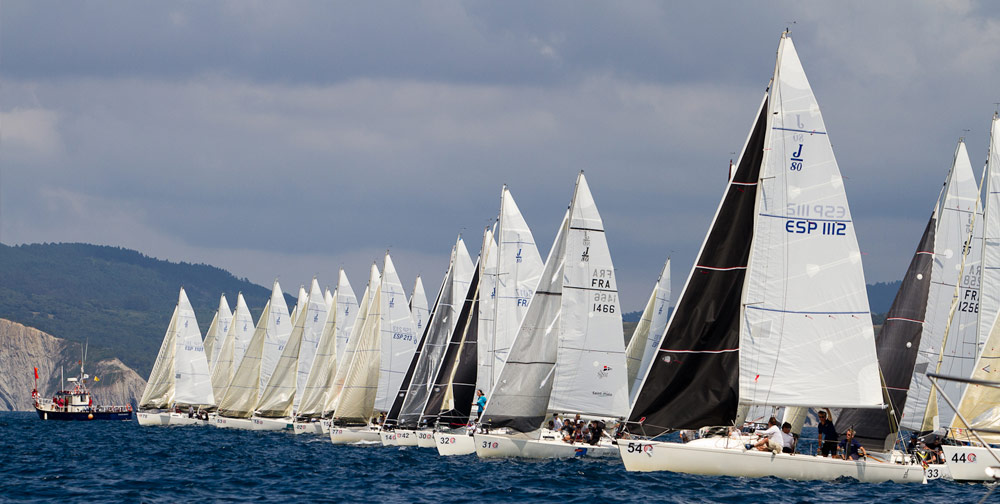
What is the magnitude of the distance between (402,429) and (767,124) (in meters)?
26.5

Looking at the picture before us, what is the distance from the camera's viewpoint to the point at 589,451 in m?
39.6

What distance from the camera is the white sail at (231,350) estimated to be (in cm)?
9144

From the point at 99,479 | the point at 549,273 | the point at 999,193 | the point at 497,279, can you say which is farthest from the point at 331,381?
the point at 999,193

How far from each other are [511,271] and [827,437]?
2193 centimetres

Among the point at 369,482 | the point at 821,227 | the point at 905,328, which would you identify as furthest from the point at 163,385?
the point at 821,227

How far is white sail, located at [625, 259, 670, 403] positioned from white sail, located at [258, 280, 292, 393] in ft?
92.2

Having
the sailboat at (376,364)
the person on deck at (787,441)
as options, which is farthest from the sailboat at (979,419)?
the sailboat at (376,364)

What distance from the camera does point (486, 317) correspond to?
50.9m

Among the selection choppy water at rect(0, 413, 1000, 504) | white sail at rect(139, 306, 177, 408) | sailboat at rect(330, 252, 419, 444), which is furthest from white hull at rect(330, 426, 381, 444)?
white sail at rect(139, 306, 177, 408)

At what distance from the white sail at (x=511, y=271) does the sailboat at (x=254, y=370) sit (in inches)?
1255

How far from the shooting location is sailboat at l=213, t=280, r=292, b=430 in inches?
3147

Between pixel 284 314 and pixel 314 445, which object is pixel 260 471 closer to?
pixel 314 445

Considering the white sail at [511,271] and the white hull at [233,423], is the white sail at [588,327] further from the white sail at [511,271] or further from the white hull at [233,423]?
the white hull at [233,423]

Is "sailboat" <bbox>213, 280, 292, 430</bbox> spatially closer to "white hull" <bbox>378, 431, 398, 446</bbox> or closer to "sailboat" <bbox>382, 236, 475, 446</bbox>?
"sailboat" <bbox>382, 236, 475, 446</bbox>
